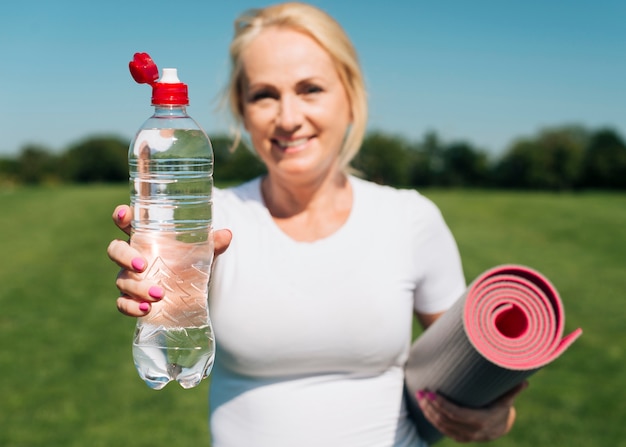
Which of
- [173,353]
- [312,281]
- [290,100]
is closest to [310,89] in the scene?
[290,100]

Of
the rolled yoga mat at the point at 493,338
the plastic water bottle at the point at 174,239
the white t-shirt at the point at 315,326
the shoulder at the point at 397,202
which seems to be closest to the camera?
the plastic water bottle at the point at 174,239

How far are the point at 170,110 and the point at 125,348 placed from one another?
8.67 metres

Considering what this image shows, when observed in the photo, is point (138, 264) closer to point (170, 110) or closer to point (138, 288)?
point (138, 288)

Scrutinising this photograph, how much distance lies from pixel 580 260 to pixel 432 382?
1607 centimetres

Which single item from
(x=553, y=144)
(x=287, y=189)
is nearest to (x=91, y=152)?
(x=553, y=144)

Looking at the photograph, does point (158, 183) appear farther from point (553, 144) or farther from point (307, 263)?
point (553, 144)

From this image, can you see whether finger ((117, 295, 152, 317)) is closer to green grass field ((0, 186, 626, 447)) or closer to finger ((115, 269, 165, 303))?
finger ((115, 269, 165, 303))

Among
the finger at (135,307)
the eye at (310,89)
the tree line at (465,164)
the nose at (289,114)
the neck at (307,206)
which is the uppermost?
the eye at (310,89)

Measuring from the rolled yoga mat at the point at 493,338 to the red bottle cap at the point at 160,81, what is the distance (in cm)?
115

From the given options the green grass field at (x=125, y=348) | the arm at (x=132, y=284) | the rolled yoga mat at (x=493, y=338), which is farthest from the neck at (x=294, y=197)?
the green grass field at (x=125, y=348)

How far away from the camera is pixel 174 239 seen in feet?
7.26

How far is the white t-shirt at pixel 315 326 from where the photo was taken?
8.36 ft

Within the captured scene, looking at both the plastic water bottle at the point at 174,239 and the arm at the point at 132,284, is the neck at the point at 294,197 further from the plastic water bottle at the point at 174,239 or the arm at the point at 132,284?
the arm at the point at 132,284

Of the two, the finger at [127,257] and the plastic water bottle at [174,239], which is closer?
the finger at [127,257]
